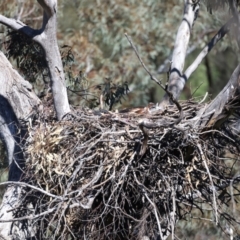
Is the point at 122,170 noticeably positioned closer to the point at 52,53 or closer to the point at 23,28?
the point at 52,53

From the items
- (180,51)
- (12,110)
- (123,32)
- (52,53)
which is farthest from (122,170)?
(123,32)

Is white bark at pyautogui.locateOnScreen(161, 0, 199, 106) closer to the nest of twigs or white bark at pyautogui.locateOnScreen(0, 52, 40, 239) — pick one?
the nest of twigs

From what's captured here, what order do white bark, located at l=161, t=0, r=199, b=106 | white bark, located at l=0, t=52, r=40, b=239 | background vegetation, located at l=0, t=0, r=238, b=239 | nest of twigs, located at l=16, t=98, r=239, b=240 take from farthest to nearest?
background vegetation, located at l=0, t=0, r=238, b=239, white bark, located at l=161, t=0, r=199, b=106, white bark, located at l=0, t=52, r=40, b=239, nest of twigs, located at l=16, t=98, r=239, b=240

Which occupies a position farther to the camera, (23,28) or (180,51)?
(180,51)

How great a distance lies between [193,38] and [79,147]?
747 centimetres

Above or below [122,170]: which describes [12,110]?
above

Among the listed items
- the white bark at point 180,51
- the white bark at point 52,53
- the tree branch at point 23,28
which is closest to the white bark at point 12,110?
the white bark at point 52,53

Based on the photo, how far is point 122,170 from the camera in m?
5.25

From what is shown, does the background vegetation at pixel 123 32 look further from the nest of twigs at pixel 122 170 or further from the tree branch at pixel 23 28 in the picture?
the nest of twigs at pixel 122 170

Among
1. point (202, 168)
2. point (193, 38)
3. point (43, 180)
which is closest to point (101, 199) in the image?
point (43, 180)

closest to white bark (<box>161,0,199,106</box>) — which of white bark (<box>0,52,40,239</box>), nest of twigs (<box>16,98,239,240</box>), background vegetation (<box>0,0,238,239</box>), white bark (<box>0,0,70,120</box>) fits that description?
white bark (<box>0,0,70,120</box>)

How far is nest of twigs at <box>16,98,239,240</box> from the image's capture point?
519 cm

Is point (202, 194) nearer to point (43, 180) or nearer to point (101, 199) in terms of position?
point (101, 199)

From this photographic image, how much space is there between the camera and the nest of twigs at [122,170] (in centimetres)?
519
